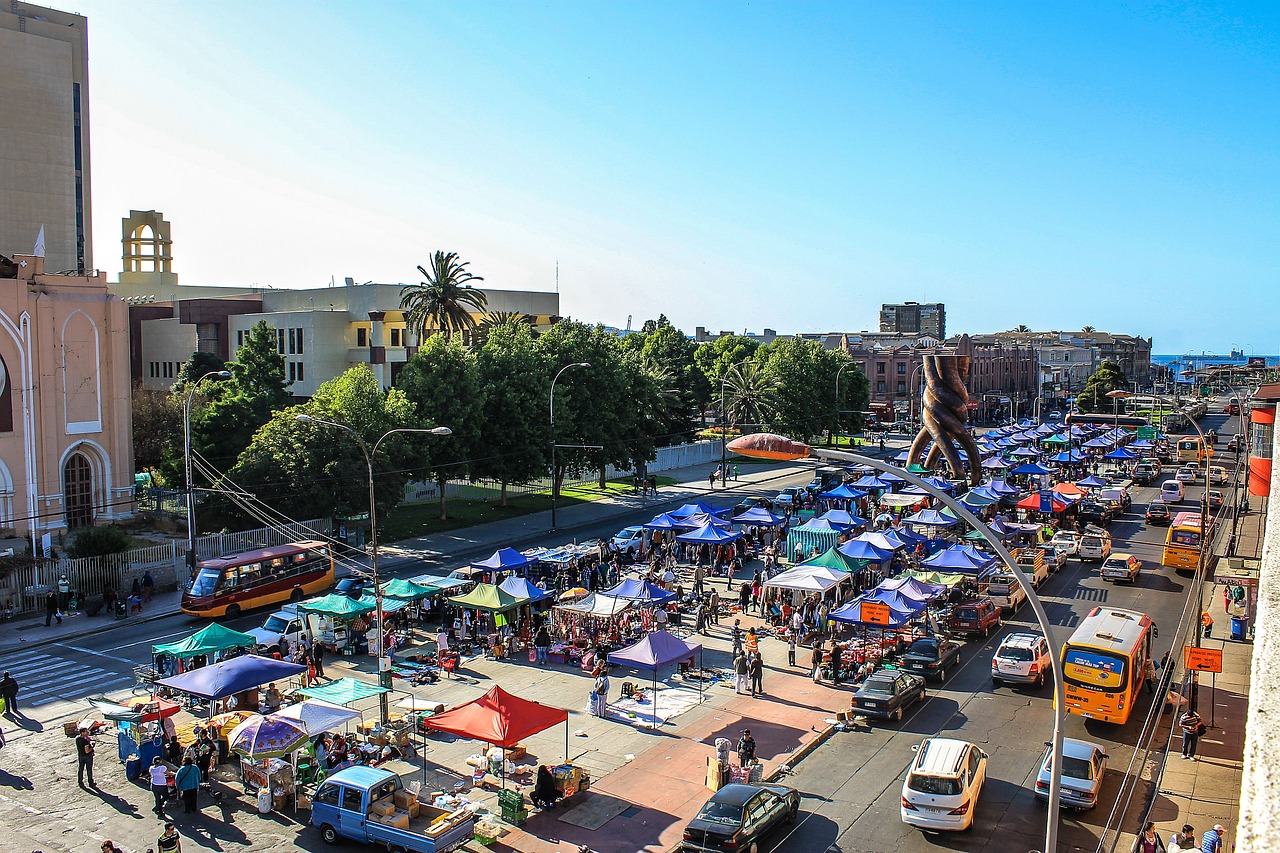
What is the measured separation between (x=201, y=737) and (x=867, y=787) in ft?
47.4

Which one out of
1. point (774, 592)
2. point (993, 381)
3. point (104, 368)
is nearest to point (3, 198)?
point (104, 368)

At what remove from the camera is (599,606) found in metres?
31.0

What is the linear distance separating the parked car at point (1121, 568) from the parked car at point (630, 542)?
19319mm

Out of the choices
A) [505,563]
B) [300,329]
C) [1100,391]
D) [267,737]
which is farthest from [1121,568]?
[1100,391]

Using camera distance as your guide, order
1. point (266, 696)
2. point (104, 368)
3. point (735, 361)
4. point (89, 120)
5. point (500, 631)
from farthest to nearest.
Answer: point (735, 361) → point (89, 120) → point (104, 368) → point (500, 631) → point (266, 696)

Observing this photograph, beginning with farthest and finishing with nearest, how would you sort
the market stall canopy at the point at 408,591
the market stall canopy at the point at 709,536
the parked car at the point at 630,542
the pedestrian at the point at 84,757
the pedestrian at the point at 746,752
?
the parked car at the point at 630,542
the market stall canopy at the point at 709,536
the market stall canopy at the point at 408,591
the pedestrian at the point at 746,752
the pedestrian at the point at 84,757

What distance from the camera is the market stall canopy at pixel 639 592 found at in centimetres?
3139

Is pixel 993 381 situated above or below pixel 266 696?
above

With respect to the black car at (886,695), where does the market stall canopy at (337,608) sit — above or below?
above

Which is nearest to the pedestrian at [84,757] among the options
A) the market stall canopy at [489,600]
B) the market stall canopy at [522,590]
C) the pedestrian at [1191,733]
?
the market stall canopy at [489,600]

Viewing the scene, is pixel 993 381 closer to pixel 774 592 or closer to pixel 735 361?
pixel 735 361

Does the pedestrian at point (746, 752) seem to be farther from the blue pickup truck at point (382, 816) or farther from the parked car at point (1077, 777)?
the blue pickup truck at point (382, 816)

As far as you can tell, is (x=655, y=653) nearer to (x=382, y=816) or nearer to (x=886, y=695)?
(x=886, y=695)

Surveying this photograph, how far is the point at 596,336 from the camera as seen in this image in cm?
6109
